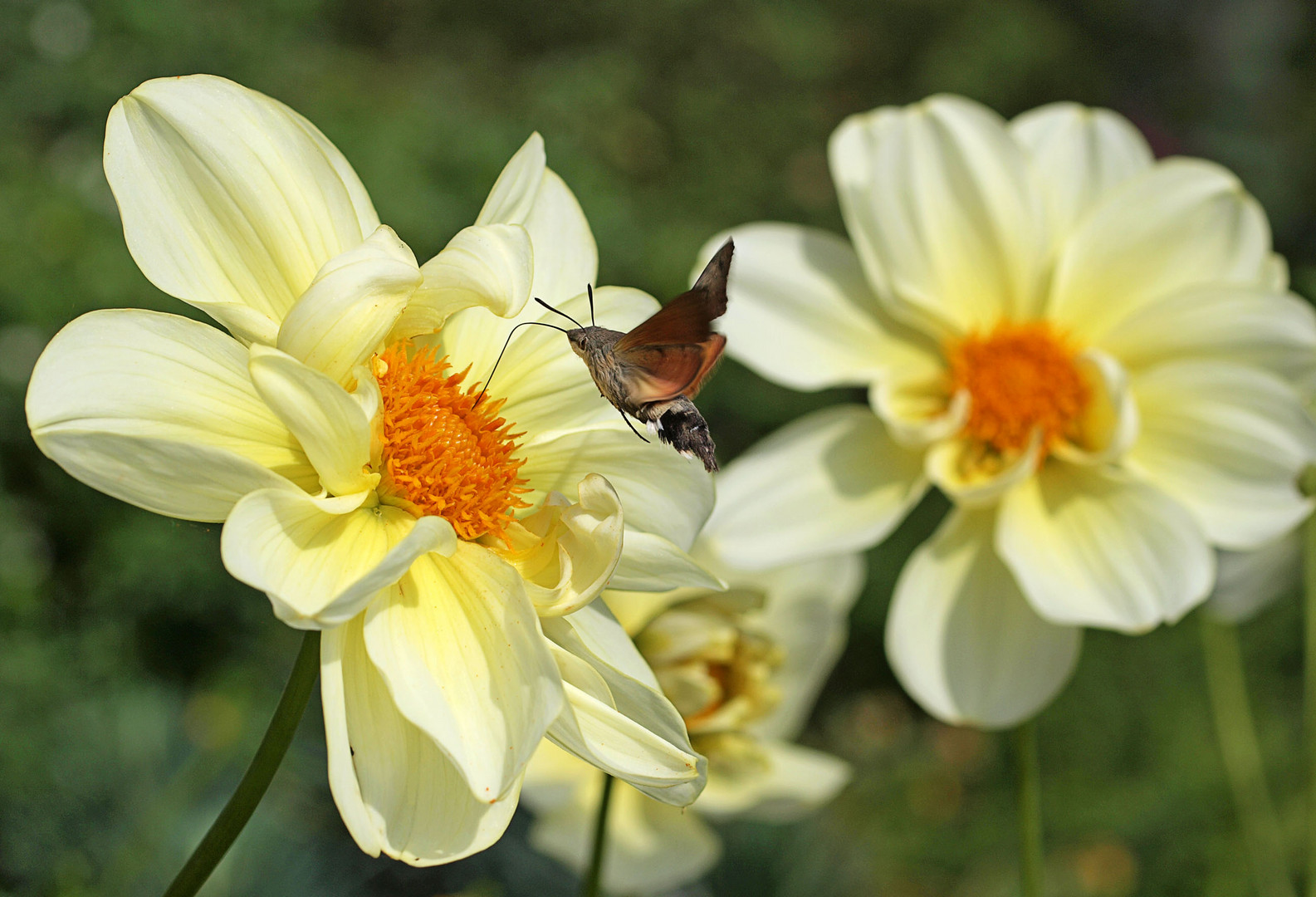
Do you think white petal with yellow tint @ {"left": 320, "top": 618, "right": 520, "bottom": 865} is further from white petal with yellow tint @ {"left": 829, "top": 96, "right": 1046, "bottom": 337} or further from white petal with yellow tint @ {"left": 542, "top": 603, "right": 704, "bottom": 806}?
white petal with yellow tint @ {"left": 829, "top": 96, "right": 1046, "bottom": 337}

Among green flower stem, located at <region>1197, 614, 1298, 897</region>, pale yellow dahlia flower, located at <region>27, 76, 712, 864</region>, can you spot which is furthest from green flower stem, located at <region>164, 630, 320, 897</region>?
green flower stem, located at <region>1197, 614, 1298, 897</region>

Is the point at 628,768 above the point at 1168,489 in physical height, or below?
above

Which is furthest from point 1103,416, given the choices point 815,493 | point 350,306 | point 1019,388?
point 350,306

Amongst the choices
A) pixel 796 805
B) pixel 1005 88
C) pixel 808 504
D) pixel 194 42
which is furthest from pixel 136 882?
pixel 1005 88

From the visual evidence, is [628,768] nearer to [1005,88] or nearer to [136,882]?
[136,882]

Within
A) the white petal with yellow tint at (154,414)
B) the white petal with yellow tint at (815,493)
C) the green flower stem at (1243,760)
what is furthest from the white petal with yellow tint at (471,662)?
the green flower stem at (1243,760)

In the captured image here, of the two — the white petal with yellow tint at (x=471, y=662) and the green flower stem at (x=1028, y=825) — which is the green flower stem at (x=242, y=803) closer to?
the white petal with yellow tint at (x=471, y=662)

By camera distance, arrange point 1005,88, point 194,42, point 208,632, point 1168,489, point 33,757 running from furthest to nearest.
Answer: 1. point 1005,88
2. point 194,42
3. point 208,632
4. point 33,757
5. point 1168,489

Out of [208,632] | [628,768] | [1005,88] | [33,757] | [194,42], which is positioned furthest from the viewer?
[1005,88]
